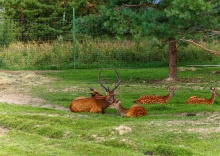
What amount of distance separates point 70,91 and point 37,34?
10.4 meters

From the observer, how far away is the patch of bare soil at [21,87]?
1312 centimetres

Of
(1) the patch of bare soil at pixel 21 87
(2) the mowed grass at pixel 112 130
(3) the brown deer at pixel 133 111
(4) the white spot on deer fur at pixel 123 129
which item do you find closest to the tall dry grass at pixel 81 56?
(1) the patch of bare soil at pixel 21 87

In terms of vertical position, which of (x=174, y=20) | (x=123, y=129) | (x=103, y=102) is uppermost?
(x=174, y=20)

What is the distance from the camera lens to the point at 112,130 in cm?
900

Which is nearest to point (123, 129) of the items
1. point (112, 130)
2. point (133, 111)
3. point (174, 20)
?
point (112, 130)

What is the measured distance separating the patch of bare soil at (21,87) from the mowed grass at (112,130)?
375mm

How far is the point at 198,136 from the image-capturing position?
8719 mm

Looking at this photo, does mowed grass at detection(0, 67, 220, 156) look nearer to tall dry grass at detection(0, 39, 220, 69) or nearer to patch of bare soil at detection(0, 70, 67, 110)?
patch of bare soil at detection(0, 70, 67, 110)

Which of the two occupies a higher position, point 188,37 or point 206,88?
point 188,37

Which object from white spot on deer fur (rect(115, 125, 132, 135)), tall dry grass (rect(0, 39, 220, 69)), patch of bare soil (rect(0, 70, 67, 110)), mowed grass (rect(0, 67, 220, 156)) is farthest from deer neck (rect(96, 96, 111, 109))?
tall dry grass (rect(0, 39, 220, 69))

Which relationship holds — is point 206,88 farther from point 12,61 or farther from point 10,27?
point 10,27

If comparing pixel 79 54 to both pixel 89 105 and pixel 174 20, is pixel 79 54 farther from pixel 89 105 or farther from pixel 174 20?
pixel 89 105

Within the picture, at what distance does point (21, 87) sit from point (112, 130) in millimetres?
7458

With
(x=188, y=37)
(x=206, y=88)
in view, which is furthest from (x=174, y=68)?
(x=188, y=37)
